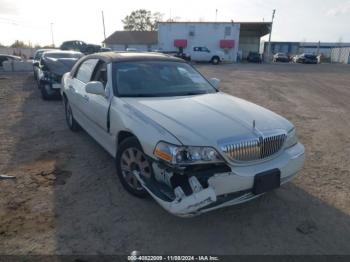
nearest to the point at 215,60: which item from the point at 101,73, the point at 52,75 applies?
the point at 52,75

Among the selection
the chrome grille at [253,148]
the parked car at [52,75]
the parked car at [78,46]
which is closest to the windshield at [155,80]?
the chrome grille at [253,148]

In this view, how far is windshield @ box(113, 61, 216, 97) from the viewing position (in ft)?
12.9

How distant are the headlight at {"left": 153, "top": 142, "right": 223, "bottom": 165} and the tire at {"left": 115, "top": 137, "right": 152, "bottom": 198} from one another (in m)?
0.42

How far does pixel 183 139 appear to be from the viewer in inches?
109

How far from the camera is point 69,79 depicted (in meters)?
5.87

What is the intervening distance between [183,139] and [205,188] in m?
0.49

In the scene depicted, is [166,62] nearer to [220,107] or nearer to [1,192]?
[220,107]

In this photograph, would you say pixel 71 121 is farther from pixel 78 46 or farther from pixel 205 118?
pixel 78 46

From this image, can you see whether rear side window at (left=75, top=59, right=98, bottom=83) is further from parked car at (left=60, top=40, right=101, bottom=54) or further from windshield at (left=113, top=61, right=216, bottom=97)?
parked car at (left=60, top=40, right=101, bottom=54)

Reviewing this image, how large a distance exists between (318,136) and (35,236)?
17.7 feet

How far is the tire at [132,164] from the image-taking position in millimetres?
3232

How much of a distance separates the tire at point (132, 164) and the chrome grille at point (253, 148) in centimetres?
86

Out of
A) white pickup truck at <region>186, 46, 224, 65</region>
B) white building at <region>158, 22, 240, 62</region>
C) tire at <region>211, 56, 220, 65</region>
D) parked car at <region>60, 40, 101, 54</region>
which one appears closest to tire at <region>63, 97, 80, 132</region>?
parked car at <region>60, 40, 101, 54</region>

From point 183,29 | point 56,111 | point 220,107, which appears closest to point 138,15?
point 183,29
